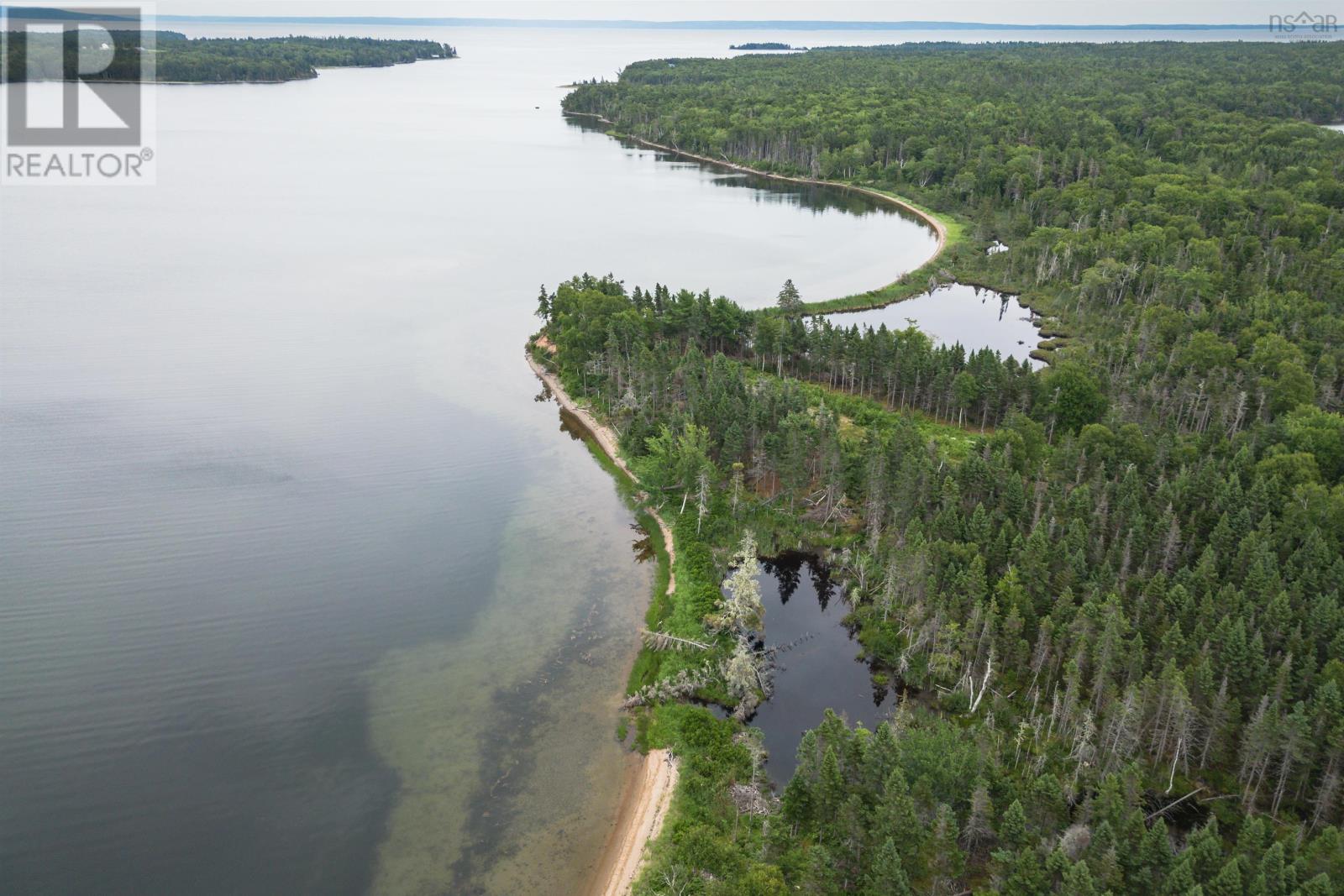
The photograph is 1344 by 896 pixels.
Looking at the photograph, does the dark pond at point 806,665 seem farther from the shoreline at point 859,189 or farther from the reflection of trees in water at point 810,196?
the reflection of trees in water at point 810,196

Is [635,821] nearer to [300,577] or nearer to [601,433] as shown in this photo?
[300,577]

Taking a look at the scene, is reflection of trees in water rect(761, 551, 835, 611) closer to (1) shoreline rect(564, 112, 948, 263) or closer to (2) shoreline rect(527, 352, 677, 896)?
(2) shoreline rect(527, 352, 677, 896)

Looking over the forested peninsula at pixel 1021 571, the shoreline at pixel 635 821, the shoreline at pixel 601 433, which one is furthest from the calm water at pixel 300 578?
the forested peninsula at pixel 1021 571

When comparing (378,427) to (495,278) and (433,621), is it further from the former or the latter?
(495,278)

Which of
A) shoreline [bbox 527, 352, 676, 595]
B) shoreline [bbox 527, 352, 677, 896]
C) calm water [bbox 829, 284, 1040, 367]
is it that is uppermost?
calm water [bbox 829, 284, 1040, 367]

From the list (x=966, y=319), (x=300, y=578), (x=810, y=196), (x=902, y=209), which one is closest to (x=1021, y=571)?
(x=300, y=578)

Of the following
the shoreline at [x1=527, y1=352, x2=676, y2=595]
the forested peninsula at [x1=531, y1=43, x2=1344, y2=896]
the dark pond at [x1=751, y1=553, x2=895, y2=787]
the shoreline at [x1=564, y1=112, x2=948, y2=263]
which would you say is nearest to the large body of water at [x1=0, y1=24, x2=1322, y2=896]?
the shoreline at [x1=527, y1=352, x2=676, y2=595]
